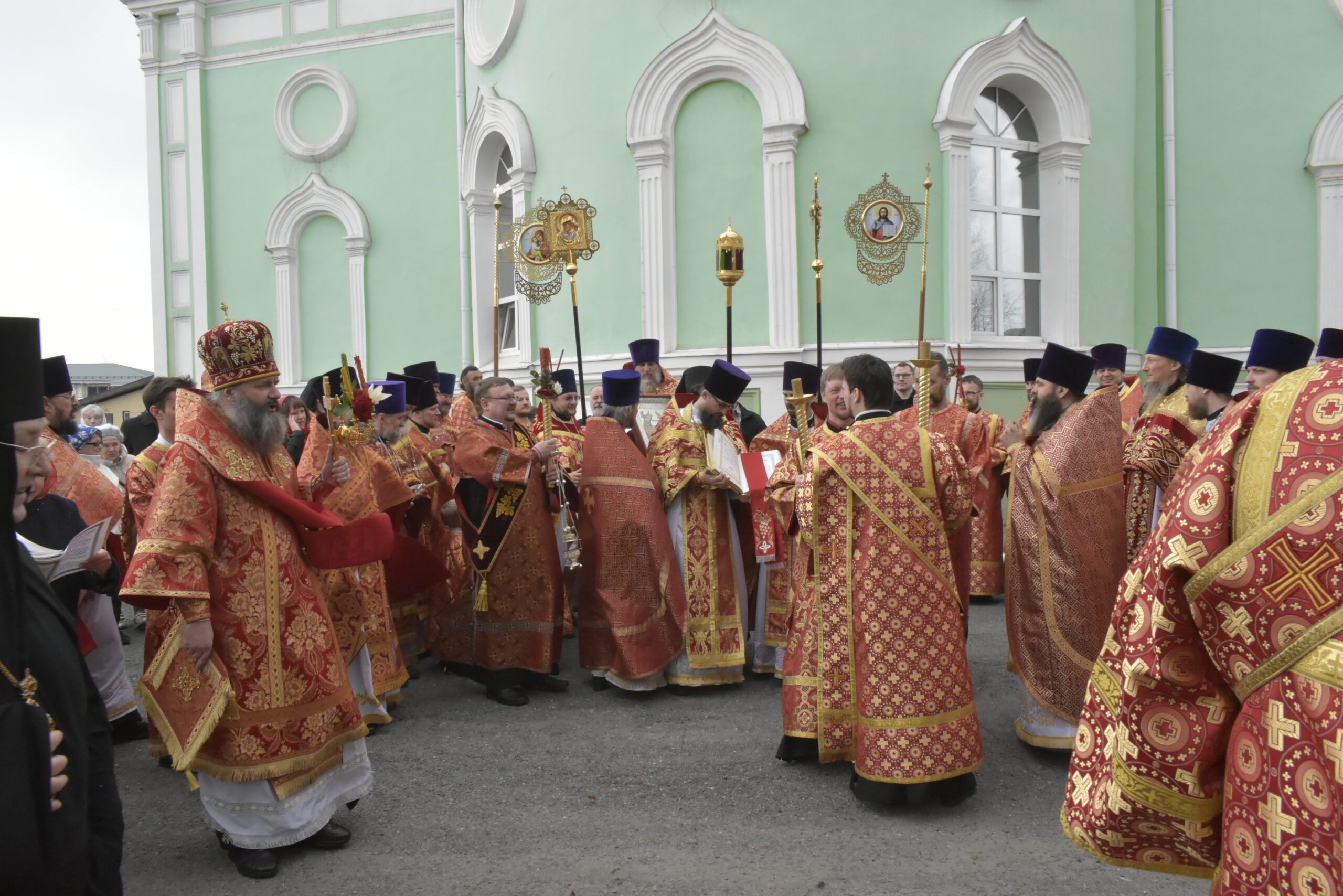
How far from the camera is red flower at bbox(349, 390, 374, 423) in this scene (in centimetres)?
445

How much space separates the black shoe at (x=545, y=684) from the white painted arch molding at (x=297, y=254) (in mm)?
9935

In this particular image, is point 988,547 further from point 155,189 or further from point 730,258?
point 155,189

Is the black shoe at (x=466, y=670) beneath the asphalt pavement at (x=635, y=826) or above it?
above

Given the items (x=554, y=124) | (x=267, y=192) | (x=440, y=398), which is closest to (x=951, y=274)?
(x=554, y=124)

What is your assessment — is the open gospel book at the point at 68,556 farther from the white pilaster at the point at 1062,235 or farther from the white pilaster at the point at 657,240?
the white pilaster at the point at 1062,235

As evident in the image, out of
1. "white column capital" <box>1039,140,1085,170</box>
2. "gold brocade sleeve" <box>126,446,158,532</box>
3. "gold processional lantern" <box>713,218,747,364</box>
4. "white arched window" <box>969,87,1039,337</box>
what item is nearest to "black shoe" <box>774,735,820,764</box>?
"gold brocade sleeve" <box>126,446,158,532</box>

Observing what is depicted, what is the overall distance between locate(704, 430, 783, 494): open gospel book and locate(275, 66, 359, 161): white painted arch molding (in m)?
Result: 11.0

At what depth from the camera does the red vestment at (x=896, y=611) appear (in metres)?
3.93

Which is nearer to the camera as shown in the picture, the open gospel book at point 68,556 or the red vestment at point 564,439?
the open gospel book at point 68,556

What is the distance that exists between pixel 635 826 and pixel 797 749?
2.96 feet

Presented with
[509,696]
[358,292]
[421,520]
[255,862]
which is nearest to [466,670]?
[509,696]

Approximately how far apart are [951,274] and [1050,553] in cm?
595

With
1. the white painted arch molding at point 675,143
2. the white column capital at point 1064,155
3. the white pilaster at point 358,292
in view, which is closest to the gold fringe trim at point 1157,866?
the white painted arch molding at point 675,143

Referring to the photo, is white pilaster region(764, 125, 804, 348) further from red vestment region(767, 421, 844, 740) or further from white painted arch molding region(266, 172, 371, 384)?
white painted arch molding region(266, 172, 371, 384)
